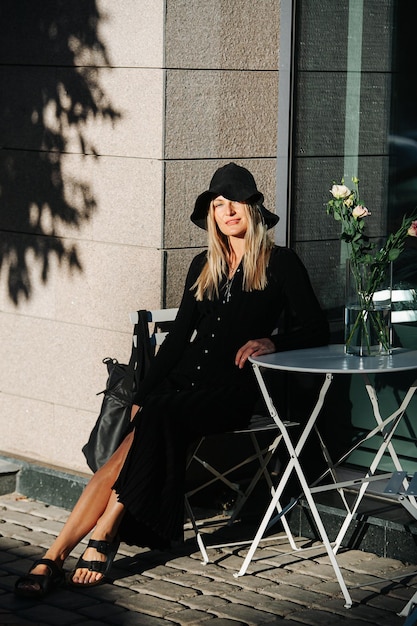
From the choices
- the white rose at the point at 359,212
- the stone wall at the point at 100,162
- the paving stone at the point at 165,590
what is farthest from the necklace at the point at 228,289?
the paving stone at the point at 165,590

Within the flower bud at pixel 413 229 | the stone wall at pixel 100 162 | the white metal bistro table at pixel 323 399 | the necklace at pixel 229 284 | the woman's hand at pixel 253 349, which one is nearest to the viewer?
the white metal bistro table at pixel 323 399

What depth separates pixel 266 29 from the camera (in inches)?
282

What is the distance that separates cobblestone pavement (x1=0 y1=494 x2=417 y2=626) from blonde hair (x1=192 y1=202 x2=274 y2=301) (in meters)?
1.31

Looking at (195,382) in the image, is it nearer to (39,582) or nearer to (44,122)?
(39,582)

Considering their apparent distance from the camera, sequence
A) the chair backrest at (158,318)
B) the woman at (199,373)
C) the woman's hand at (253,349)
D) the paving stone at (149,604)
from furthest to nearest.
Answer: the chair backrest at (158,318) < the woman's hand at (253,349) < the woman at (199,373) < the paving stone at (149,604)

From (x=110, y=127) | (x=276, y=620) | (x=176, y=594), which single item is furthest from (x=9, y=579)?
(x=110, y=127)

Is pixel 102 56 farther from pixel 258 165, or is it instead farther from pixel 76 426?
pixel 76 426

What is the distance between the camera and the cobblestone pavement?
5.65 metres

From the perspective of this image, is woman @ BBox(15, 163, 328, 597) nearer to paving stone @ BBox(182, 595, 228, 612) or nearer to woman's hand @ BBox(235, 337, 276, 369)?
woman's hand @ BBox(235, 337, 276, 369)

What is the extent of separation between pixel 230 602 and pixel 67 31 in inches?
131

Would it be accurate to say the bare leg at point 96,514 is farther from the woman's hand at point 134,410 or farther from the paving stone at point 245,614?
the paving stone at point 245,614

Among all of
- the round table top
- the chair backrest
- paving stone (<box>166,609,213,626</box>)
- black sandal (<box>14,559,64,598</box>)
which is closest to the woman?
black sandal (<box>14,559,64,598</box>)

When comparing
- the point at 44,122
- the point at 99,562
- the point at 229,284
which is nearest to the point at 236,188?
the point at 229,284

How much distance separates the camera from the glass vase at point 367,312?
6203 mm
